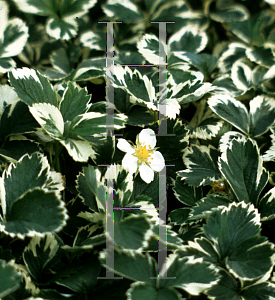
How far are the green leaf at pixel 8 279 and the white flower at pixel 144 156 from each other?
27cm

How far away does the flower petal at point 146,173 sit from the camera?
624mm

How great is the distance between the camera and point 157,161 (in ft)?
2.17

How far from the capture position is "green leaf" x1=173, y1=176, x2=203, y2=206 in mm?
678

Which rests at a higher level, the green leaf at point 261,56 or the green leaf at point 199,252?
the green leaf at point 261,56

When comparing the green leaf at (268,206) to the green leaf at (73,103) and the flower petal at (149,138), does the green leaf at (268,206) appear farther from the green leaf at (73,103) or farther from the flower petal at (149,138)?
the green leaf at (73,103)

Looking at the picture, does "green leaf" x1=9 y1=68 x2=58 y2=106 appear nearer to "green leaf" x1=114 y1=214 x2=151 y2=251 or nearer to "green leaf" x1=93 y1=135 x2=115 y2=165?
"green leaf" x1=93 y1=135 x2=115 y2=165

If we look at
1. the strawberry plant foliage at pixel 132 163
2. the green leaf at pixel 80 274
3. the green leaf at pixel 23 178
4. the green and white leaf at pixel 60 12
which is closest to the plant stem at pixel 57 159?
the strawberry plant foliage at pixel 132 163

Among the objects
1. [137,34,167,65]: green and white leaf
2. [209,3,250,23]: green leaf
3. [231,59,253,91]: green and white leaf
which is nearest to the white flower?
[137,34,167,65]: green and white leaf

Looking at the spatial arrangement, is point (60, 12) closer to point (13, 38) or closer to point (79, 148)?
point (13, 38)

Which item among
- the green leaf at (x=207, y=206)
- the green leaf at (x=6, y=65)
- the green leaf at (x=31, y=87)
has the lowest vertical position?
the green leaf at (x=207, y=206)

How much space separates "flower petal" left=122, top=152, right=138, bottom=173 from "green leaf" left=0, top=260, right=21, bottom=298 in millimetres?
281

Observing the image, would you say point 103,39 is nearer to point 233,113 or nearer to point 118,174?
point 233,113

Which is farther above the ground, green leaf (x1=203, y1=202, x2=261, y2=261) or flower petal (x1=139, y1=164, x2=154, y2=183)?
flower petal (x1=139, y1=164, x2=154, y2=183)

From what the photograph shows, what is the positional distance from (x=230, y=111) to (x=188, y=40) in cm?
37
